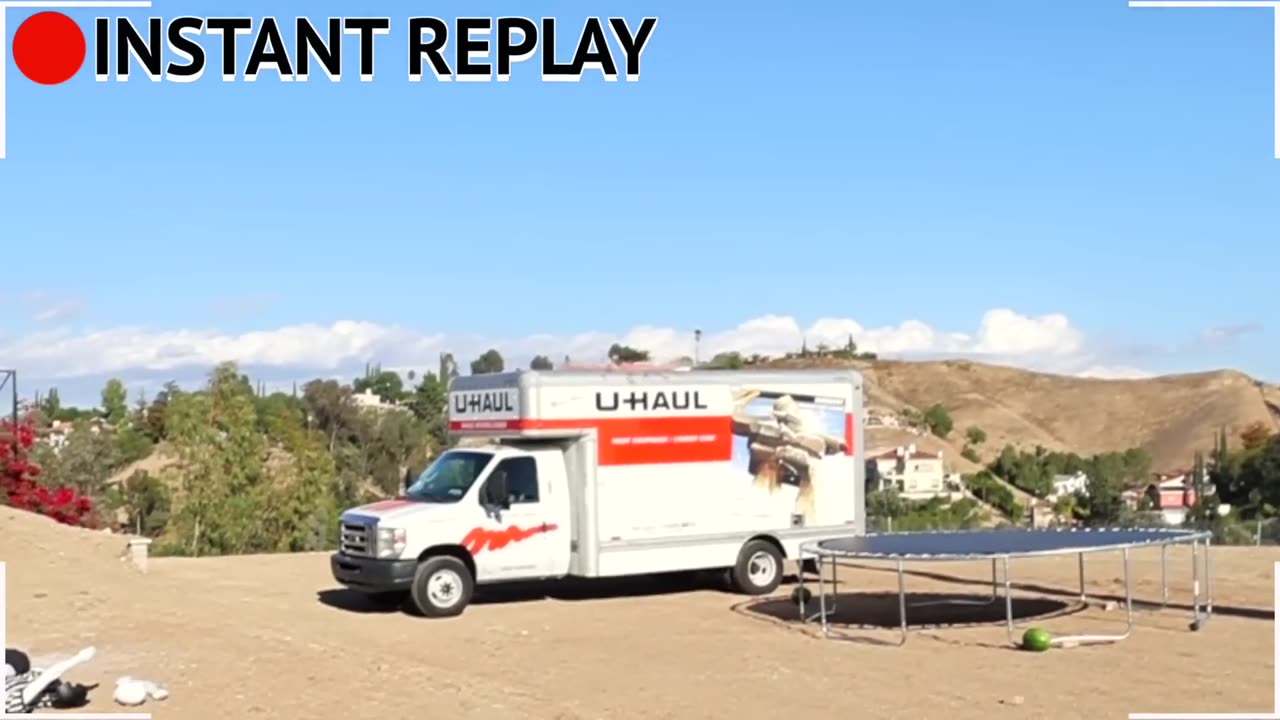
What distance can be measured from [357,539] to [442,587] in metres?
1.14

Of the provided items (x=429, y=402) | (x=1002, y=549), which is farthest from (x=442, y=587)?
(x=429, y=402)

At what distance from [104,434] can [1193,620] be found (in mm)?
46353

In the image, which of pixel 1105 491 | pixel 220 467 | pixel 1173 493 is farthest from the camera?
pixel 1173 493

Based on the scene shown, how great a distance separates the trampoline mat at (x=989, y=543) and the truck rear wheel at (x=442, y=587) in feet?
13.1

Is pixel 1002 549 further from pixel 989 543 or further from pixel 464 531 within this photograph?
pixel 464 531

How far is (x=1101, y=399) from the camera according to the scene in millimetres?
122688

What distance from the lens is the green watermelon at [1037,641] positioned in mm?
14516

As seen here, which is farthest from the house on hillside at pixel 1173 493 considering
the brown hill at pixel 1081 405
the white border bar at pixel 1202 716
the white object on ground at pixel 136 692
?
the white object on ground at pixel 136 692

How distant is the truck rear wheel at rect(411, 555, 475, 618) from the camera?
56.2ft

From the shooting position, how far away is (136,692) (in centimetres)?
1206

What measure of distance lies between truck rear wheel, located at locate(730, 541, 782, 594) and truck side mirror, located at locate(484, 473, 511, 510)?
3034 mm

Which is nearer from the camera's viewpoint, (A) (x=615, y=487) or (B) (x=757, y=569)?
(A) (x=615, y=487)

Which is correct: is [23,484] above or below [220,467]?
below

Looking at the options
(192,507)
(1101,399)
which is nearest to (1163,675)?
(192,507)
